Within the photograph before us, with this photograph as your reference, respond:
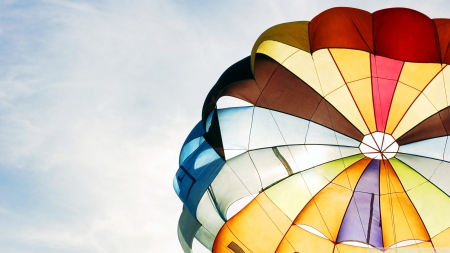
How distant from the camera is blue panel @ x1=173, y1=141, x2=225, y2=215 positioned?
303 inches

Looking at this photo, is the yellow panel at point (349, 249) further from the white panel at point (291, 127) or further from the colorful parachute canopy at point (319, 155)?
the white panel at point (291, 127)

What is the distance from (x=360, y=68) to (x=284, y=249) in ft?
8.89

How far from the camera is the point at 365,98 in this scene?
320 inches

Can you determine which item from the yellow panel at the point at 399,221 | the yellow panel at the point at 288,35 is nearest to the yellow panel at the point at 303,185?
the yellow panel at the point at 399,221

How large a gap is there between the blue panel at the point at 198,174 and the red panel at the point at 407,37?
103 inches

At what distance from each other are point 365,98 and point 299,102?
38.6 inches

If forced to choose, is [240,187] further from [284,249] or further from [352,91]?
[352,91]

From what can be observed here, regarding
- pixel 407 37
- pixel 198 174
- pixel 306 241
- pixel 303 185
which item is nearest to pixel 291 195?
pixel 303 185

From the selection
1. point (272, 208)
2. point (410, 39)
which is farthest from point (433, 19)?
point (272, 208)

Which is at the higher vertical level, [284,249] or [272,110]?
[272,110]

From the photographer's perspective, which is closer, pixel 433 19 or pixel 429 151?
pixel 433 19

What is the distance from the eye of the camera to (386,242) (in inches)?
308

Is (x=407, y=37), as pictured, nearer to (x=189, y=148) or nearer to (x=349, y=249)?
(x=349, y=249)

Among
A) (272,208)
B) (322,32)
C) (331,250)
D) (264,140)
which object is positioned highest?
(322,32)
